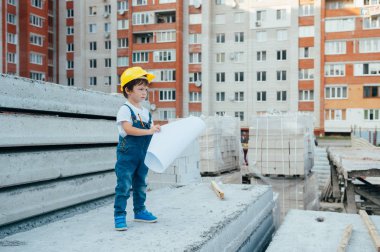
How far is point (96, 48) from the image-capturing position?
4859 cm

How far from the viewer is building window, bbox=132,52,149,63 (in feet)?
149

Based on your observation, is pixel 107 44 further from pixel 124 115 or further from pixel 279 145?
pixel 124 115

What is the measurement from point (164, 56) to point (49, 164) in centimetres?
4178

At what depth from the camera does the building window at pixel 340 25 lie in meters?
39.6

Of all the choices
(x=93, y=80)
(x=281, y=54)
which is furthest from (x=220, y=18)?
(x=93, y=80)

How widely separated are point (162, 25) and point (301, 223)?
42007 mm

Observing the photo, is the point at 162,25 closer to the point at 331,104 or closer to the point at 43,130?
the point at 331,104

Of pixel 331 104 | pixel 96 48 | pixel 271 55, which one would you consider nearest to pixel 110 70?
pixel 96 48

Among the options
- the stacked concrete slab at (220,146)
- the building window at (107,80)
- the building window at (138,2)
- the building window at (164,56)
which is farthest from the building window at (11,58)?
the stacked concrete slab at (220,146)

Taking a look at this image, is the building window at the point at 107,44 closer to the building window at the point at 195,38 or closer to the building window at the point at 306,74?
the building window at the point at 195,38

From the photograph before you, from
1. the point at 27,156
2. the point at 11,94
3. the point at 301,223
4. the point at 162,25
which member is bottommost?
the point at 301,223

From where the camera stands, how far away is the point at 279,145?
354 inches

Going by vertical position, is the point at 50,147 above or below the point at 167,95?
below

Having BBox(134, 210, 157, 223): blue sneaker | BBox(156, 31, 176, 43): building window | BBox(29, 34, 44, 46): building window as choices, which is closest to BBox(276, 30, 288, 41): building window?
BBox(156, 31, 176, 43): building window
